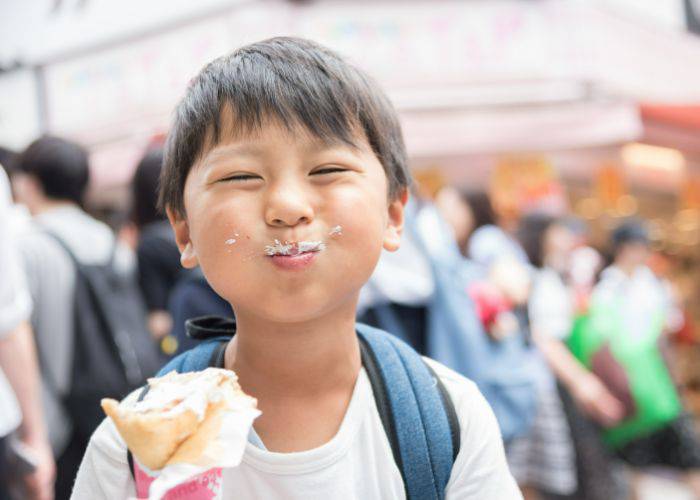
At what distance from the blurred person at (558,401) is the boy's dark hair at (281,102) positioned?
7.93 feet

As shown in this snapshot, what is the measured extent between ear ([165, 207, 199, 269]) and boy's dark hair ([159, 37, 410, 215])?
0.02m

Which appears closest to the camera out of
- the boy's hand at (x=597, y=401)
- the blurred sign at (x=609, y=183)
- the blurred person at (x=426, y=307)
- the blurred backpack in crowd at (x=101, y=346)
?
the blurred person at (x=426, y=307)

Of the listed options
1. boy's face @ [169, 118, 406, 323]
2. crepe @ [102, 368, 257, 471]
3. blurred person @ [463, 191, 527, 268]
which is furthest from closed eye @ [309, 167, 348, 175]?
blurred person @ [463, 191, 527, 268]

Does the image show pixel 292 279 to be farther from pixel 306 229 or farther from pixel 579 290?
pixel 579 290

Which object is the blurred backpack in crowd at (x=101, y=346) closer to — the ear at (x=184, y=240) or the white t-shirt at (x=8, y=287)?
the white t-shirt at (x=8, y=287)

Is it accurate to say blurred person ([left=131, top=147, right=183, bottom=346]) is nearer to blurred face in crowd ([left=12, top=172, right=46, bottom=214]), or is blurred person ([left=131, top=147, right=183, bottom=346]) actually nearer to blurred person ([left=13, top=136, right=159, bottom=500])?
blurred person ([left=13, top=136, right=159, bottom=500])

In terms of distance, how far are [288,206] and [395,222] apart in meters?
0.35

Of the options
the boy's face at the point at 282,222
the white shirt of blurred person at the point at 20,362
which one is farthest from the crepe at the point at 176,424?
the white shirt of blurred person at the point at 20,362

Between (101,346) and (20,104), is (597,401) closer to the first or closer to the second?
(101,346)

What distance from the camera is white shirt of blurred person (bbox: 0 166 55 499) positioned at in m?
2.04

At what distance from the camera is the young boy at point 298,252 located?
43.3 inches

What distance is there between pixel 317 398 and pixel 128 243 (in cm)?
362

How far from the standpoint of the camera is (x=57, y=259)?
251 centimetres

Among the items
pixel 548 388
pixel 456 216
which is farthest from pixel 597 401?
pixel 456 216
